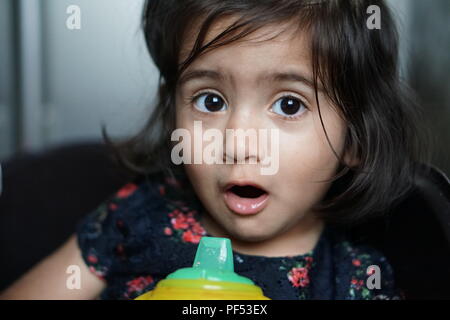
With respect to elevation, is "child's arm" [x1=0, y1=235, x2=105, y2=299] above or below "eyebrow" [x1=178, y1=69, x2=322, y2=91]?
below

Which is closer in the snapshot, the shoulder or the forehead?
the forehead

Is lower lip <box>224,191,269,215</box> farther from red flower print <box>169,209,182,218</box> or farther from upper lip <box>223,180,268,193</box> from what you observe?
red flower print <box>169,209,182,218</box>

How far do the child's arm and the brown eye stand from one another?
30cm

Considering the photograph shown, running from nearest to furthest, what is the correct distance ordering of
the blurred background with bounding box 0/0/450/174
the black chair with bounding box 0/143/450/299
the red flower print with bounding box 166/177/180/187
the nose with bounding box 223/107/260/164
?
the nose with bounding box 223/107/260/164 → the red flower print with bounding box 166/177/180/187 → the black chair with bounding box 0/143/450/299 → the blurred background with bounding box 0/0/450/174

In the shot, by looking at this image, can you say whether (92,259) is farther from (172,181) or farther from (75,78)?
(75,78)

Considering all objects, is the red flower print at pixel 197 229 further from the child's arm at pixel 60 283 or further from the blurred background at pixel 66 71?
the blurred background at pixel 66 71

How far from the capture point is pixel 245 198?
2.33ft

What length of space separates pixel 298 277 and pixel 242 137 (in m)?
0.22

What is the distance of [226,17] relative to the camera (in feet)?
2.23

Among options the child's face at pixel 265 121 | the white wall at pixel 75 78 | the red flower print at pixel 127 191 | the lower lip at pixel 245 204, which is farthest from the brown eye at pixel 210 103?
the white wall at pixel 75 78

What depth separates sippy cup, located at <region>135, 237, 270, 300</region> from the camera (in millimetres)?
517

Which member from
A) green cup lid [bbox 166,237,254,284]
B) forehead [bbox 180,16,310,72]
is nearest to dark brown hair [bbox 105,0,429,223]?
forehead [bbox 180,16,310,72]

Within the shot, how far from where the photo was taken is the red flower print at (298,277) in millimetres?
758

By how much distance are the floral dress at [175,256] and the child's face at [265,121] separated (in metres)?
0.06
